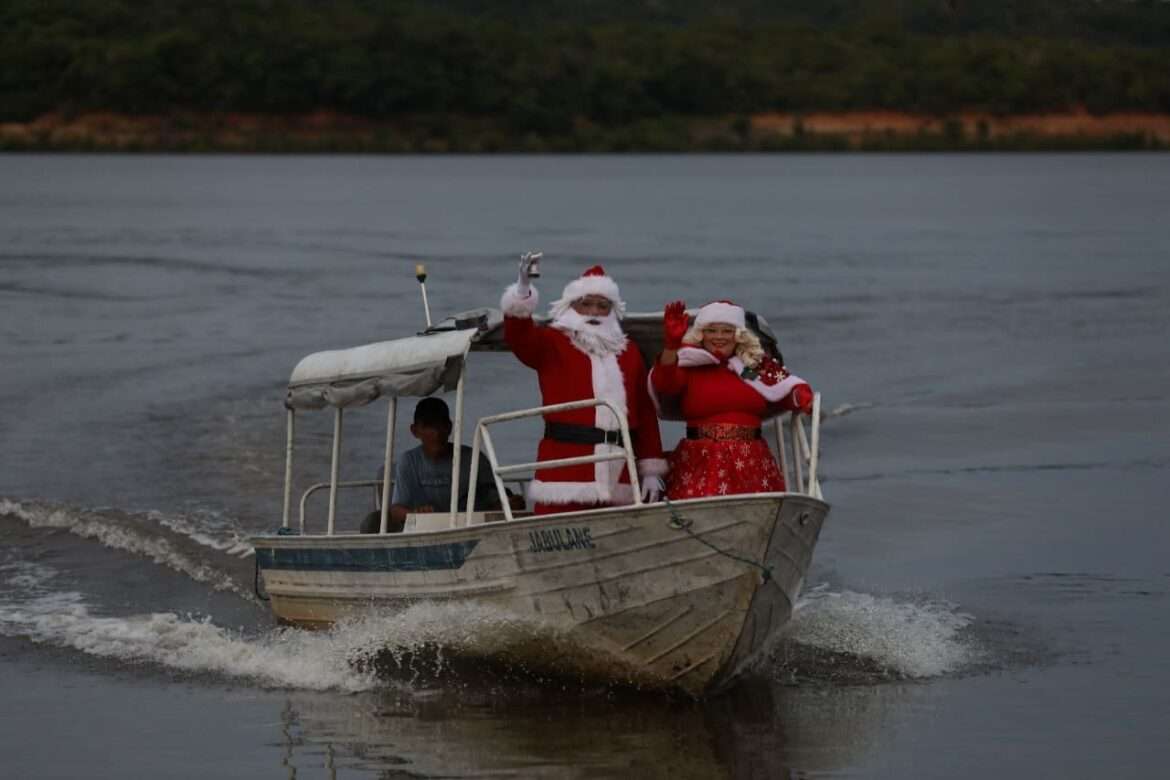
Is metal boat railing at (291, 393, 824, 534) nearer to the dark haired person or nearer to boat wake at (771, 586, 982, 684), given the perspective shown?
the dark haired person

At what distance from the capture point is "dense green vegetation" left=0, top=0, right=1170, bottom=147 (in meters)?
102

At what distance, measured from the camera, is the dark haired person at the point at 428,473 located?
43.3 ft

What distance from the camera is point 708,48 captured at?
385 ft

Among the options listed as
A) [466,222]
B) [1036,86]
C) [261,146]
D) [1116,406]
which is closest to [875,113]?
[1036,86]

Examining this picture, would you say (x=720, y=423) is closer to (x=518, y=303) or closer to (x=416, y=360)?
(x=518, y=303)

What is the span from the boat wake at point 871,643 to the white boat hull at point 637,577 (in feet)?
3.46

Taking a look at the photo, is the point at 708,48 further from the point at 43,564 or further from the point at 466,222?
the point at 43,564

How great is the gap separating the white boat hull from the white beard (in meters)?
0.96

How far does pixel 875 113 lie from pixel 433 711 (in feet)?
337

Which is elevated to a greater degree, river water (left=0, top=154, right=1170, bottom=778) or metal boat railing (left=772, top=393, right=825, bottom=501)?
metal boat railing (left=772, top=393, right=825, bottom=501)

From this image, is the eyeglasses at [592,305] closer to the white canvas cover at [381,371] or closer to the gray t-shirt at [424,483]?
the white canvas cover at [381,371]

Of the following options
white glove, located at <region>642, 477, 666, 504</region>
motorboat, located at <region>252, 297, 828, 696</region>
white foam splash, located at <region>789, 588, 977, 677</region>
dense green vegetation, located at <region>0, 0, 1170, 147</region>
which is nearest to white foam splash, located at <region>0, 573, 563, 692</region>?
motorboat, located at <region>252, 297, 828, 696</region>

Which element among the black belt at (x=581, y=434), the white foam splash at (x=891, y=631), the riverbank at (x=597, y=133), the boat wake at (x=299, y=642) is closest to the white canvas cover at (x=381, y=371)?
the black belt at (x=581, y=434)

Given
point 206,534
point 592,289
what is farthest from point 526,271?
point 206,534
